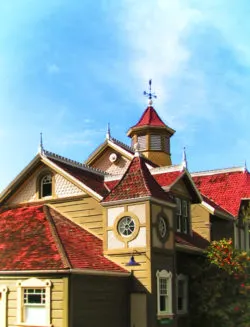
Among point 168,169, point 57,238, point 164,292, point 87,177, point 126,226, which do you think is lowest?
point 164,292

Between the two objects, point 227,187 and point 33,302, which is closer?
point 33,302

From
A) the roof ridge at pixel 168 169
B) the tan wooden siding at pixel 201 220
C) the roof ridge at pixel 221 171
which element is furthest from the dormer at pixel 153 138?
the roof ridge at pixel 168 169

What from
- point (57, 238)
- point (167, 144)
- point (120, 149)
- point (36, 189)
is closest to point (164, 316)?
point (57, 238)

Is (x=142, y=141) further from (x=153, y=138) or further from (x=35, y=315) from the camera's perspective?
(x=35, y=315)

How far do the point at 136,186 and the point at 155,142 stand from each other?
1497 cm

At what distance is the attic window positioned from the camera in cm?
2439

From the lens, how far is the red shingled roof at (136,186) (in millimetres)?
20891

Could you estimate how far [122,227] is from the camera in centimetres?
2108

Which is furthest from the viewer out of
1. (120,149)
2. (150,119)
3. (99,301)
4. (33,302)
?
(150,119)

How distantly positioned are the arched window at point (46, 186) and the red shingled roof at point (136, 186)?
371cm

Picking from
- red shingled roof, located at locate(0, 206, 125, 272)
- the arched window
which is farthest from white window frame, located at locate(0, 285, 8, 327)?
the arched window

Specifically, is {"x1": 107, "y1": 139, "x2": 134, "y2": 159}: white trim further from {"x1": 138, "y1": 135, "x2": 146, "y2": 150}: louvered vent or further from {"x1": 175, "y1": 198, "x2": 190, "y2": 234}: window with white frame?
{"x1": 175, "y1": 198, "x2": 190, "y2": 234}: window with white frame

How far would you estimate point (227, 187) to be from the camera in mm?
30062

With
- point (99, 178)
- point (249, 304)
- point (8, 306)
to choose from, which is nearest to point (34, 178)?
point (99, 178)
